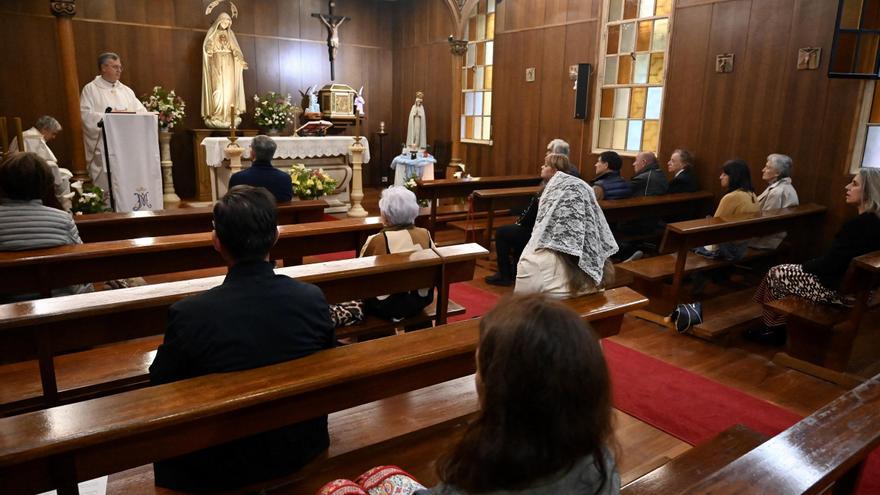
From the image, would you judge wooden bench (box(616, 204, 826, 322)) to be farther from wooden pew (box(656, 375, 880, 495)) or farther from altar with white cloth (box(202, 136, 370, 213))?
altar with white cloth (box(202, 136, 370, 213))

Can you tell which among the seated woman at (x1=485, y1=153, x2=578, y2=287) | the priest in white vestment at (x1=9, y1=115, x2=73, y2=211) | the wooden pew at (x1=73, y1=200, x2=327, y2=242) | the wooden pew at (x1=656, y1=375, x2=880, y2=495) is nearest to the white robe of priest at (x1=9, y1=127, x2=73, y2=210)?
the priest in white vestment at (x1=9, y1=115, x2=73, y2=211)

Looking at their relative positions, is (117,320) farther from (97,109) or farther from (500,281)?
(97,109)

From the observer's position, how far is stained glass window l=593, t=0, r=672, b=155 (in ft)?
21.2

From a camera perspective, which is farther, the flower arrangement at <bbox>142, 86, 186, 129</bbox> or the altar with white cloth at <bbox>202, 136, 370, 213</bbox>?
the flower arrangement at <bbox>142, 86, 186, 129</bbox>

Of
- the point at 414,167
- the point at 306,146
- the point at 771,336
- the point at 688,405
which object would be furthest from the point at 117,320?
the point at 414,167

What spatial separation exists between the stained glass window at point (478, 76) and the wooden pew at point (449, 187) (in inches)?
89.8

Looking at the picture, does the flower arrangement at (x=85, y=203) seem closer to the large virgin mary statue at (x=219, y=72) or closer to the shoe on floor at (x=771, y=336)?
the large virgin mary statue at (x=219, y=72)

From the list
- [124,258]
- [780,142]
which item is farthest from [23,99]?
[780,142]

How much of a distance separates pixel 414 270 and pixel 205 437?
4.69ft

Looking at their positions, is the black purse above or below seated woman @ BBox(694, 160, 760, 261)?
below

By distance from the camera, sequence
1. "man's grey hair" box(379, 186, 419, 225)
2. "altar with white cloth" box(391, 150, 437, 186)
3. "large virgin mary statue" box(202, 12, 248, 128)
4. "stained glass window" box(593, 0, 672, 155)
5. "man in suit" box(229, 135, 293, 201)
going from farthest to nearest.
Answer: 1. "large virgin mary statue" box(202, 12, 248, 128)
2. "altar with white cloth" box(391, 150, 437, 186)
3. "stained glass window" box(593, 0, 672, 155)
4. "man in suit" box(229, 135, 293, 201)
5. "man's grey hair" box(379, 186, 419, 225)

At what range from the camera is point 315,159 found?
8.00m

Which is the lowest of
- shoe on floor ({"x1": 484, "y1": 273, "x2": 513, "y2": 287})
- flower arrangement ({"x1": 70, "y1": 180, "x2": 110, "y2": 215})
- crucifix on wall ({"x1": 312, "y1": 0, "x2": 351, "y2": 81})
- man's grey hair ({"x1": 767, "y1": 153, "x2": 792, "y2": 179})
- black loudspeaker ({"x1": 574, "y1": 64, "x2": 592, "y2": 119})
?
shoe on floor ({"x1": 484, "y1": 273, "x2": 513, "y2": 287})

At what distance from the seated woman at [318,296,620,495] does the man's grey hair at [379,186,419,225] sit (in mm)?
2028
